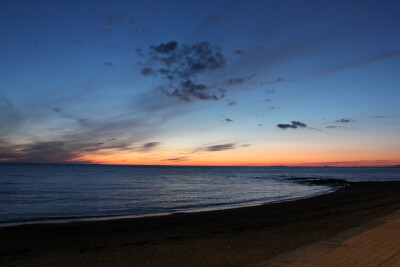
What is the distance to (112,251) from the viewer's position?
9484 mm

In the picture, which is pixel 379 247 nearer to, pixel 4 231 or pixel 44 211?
pixel 4 231

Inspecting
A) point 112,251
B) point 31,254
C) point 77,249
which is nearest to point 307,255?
point 112,251

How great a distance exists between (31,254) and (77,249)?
4.48 ft

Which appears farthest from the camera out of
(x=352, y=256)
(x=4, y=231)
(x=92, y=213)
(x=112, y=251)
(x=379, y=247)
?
(x=92, y=213)

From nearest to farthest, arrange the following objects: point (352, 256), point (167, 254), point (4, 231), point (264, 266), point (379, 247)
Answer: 1. point (264, 266)
2. point (352, 256)
3. point (379, 247)
4. point (167, 254)
5. point (4, 231)

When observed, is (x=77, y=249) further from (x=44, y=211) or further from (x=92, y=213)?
(x=44, y=211)

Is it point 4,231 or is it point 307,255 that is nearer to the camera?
point 307,255

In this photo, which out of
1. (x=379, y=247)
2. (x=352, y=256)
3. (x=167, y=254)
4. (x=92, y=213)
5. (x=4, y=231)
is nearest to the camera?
(x=352, y=256)

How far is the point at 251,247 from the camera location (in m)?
9.09

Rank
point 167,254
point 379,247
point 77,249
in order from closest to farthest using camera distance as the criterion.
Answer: point 379,247
point 167,254
point 77,249

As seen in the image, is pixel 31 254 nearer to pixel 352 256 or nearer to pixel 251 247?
pixel 251 247

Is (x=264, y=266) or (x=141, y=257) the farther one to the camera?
(x=141, y=257)

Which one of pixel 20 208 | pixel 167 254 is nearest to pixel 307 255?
pixel 167 254

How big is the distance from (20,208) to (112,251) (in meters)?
18.0
